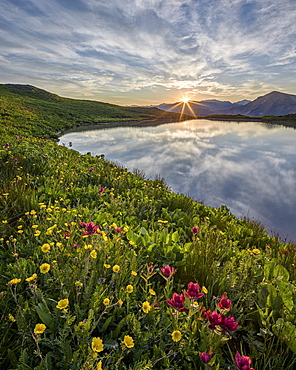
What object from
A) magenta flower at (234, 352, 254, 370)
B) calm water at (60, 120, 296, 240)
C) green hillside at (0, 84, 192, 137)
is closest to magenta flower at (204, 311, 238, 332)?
magenta flower at (234, 352, 254, 370)

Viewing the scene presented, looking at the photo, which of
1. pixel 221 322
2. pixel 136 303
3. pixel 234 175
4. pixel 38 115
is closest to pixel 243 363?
pixel 221 322

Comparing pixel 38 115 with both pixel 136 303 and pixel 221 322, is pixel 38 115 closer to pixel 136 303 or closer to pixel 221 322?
pixel 136 303

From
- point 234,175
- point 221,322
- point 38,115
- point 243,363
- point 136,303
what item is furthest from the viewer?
point 38,115

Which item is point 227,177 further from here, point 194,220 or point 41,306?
point 41,306

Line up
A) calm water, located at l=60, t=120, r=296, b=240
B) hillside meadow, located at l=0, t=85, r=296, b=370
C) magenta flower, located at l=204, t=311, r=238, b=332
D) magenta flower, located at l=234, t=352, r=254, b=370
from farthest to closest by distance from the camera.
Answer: calm water, located at l=60, t=120, r=296, b=240 < hillside meadow, located at l=0, t=85, r=296, b=370 < magenta flower, located at l=204, t=311, r=238, b=332 < magenta flower, located at l=234, t=352, r=254, b=370

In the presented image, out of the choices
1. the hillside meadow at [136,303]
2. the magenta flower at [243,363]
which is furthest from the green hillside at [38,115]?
the magenta flower at [243,363]

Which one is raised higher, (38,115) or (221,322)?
(38,115)

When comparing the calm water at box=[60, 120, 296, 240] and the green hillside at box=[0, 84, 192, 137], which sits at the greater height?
the green hillside at box=[0, 84, 192, 137]

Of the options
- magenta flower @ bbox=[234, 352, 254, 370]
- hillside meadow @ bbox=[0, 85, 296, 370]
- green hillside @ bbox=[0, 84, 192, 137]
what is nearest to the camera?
magenta flower @ bbox=[234, 352, 254, 370]

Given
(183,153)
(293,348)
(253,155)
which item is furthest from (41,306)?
(253,155)

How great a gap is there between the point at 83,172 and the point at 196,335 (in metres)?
6.86

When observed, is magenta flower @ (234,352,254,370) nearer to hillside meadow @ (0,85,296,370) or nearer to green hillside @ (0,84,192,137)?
hillside meadow @ (0,85,296,370)

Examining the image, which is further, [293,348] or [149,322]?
[149,322]

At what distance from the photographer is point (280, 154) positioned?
1705 centimetres
